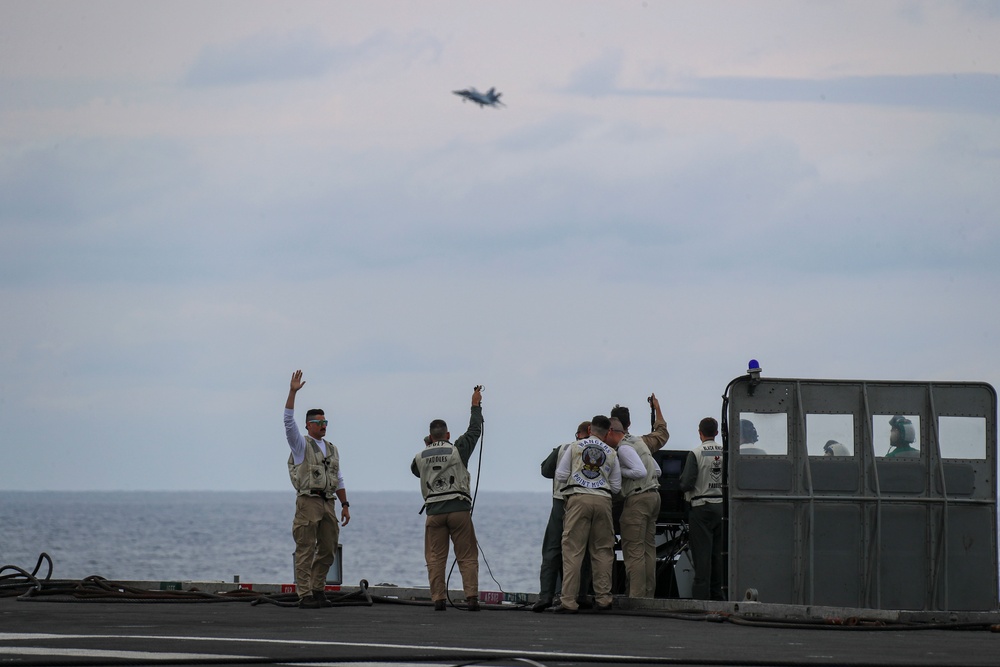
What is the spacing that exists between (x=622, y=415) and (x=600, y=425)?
0.78 m

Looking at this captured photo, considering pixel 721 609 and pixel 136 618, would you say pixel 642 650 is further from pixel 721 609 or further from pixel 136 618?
pixel 136 618

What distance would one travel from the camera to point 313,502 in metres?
14.6

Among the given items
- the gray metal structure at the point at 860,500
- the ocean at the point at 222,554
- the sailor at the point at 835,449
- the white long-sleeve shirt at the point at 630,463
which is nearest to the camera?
the gray metal structure at the point at 860,500

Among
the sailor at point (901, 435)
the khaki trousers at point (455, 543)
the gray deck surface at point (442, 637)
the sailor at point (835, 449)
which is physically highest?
the sailor at point (901, 435)

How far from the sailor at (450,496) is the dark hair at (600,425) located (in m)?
1.09

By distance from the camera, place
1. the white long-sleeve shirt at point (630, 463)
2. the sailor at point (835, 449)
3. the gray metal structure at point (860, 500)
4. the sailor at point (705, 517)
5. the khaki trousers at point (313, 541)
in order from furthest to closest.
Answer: the sailor at point (705, 517) → the white long-sleeve shirt at point (630, 463) → the khaki trousers at point (313, 541) → the sailor at point (835, 449) → the gray metal structure at point (860, 500)

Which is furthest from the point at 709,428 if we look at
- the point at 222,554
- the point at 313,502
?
the point at 222,554

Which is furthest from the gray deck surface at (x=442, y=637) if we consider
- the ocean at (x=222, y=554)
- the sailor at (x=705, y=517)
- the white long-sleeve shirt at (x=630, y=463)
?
the ocean at (x=222, y=554)

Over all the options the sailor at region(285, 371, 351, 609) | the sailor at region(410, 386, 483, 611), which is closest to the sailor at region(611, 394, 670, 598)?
the sailor at region(410, 386, 483, 611)

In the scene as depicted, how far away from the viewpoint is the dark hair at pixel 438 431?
48.9ft

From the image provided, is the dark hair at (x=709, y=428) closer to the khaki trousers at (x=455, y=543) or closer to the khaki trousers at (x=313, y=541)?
the khaki trousers at (x=455, y=543)

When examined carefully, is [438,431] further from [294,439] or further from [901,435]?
[901,435]

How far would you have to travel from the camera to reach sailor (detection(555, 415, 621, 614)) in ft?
47.2

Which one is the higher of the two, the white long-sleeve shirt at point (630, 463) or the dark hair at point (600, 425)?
the dark hair at point (600, 425)
